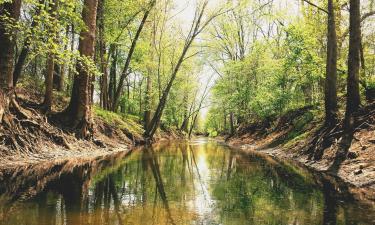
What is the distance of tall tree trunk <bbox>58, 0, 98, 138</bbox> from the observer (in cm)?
1531

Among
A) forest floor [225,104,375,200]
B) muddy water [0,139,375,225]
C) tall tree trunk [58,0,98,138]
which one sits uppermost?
tall tree trunk [58,0,98,138]

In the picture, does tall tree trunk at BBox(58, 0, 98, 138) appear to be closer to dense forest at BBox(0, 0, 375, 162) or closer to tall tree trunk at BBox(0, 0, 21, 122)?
dense forest at BBox(0, 0, 375, 162)

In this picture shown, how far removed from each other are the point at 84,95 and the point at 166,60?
81.6 feet

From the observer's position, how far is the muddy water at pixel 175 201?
16.1 feet

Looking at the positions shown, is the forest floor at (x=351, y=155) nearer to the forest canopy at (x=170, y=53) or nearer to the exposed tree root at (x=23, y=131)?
the forest canopy at (x=170, y=53)

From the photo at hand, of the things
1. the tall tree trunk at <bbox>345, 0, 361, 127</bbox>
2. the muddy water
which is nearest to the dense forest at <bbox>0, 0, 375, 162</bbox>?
the tall tree trunk at <bbox>345, 0, 361, 127</bbox>

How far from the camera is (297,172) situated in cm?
1005

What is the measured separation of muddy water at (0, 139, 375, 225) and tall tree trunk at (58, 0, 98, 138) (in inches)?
249

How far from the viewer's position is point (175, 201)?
6199mm

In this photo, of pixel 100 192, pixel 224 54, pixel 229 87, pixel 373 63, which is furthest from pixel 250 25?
pixel 100 192

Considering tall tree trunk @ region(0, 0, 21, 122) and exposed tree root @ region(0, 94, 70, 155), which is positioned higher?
tall tree trunk @ region(0, 0, 21, 122)

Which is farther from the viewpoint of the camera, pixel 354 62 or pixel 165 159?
pixel 165 159

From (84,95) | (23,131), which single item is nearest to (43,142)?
(23,131)

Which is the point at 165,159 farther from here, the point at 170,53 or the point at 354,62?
the point at 170,53
